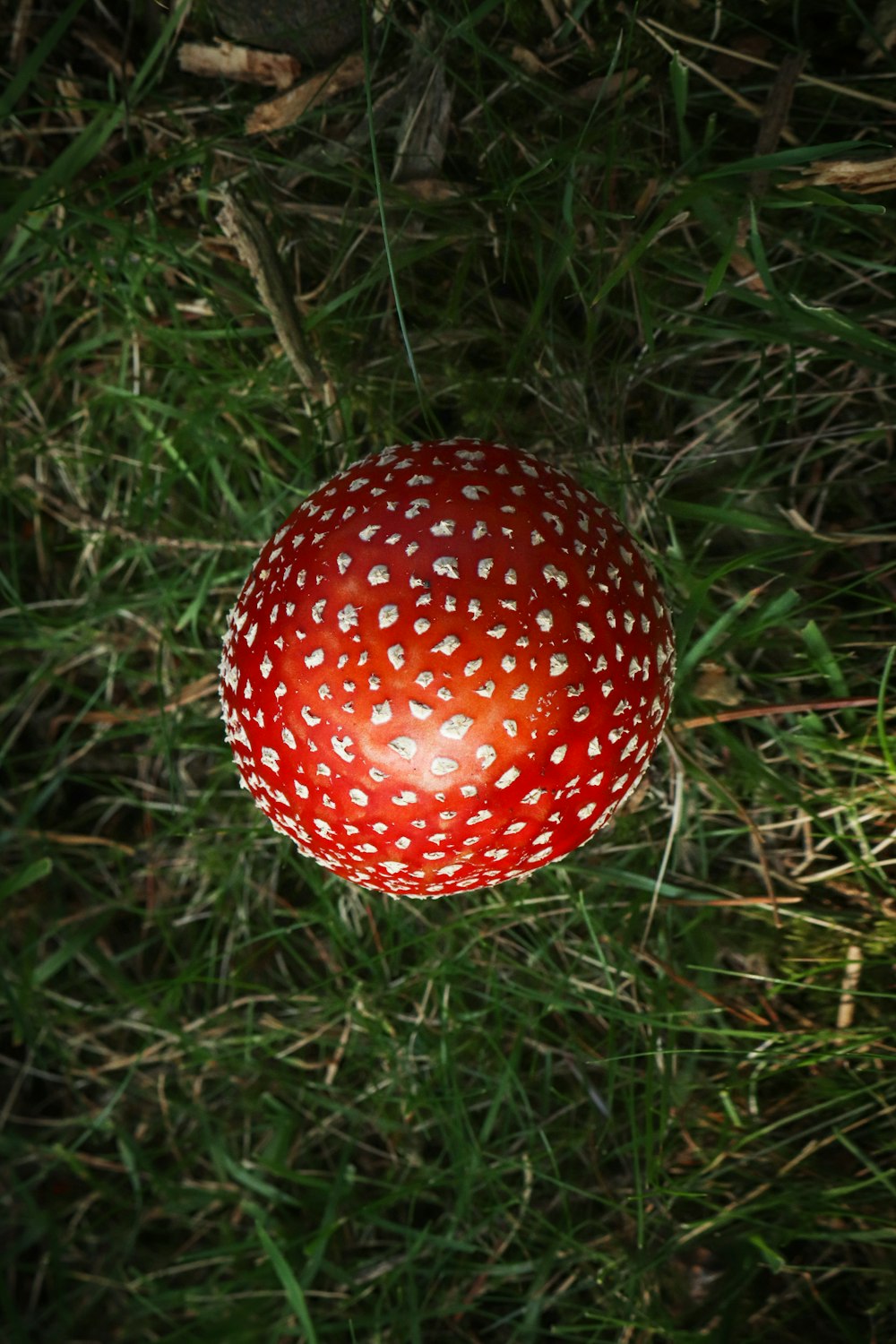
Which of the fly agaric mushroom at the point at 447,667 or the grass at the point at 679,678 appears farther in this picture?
the grass at the point at 679,678

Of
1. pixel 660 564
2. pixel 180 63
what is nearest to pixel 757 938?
pixel 660 564

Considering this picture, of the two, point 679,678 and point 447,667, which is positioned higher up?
point 447,667

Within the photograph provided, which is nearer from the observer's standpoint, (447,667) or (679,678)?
(447,667)

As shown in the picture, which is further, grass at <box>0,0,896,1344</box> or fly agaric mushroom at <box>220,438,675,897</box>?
grass at <box>0,0,896,1344</box>
